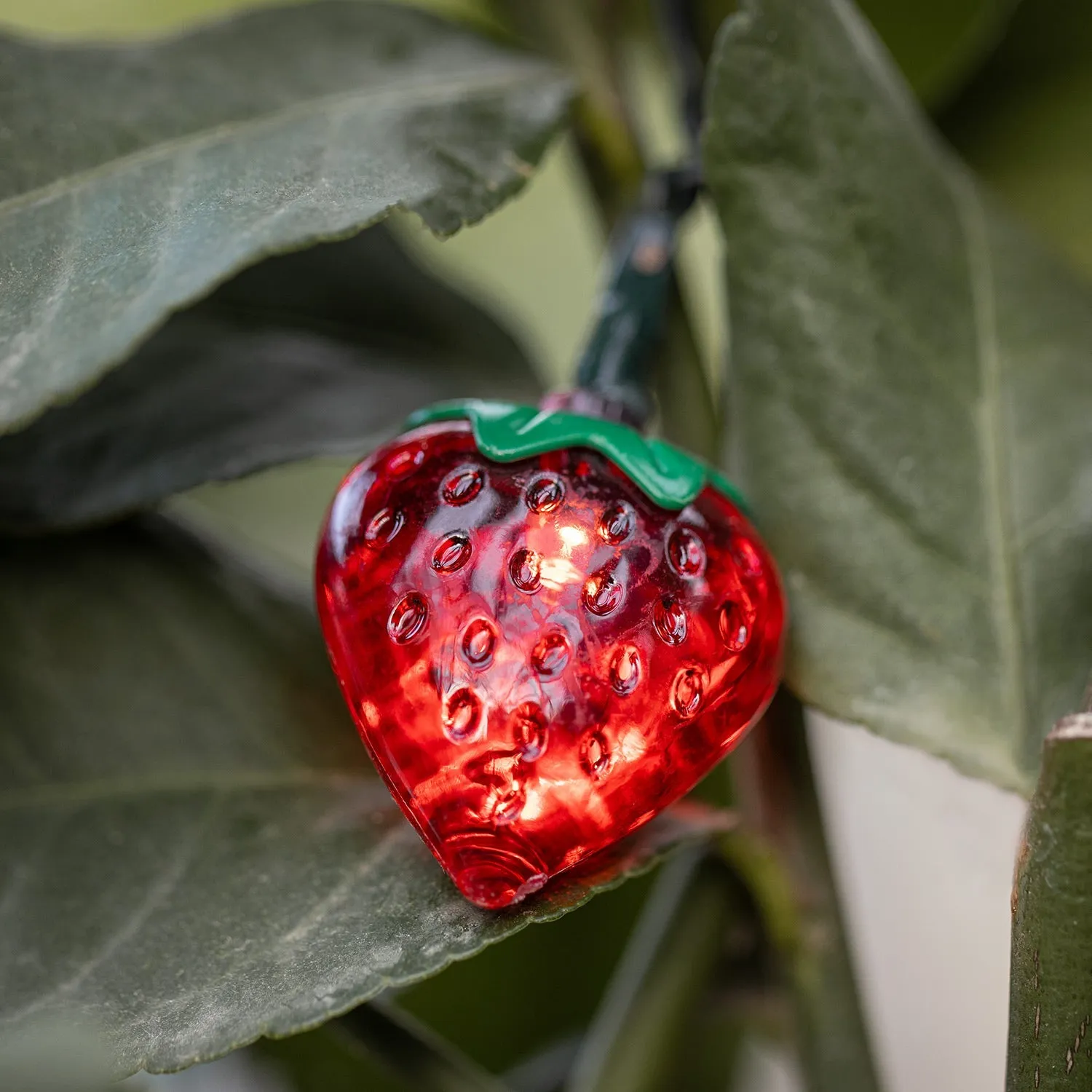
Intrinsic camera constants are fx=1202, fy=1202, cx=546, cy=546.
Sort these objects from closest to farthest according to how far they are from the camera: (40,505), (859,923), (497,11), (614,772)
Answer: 1. (614,772)
2. (40,505)
3. (497,11)
4. (859,923)

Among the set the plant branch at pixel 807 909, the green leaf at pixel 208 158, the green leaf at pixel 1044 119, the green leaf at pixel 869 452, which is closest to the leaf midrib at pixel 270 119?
the green leaf at pixel 208 158

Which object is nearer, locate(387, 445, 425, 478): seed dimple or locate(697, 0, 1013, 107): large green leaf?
locate(387, 445, 425, 478): seed dimple

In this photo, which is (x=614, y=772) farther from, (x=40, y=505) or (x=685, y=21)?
(x=685, y=21)

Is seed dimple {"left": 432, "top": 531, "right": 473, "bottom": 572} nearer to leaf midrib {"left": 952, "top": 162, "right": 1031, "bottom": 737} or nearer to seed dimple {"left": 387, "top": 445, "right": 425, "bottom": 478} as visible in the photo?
seed dimple {"left": 387, "top": 445, "right": 425, "bottom": 478}

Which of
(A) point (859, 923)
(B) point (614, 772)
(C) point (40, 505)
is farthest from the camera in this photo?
(A) point (859, 923)

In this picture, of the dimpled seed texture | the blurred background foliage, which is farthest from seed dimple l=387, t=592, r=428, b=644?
the blurred background foliage

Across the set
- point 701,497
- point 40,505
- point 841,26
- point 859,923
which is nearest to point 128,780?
point 40,505

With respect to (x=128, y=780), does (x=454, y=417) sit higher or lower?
higher
